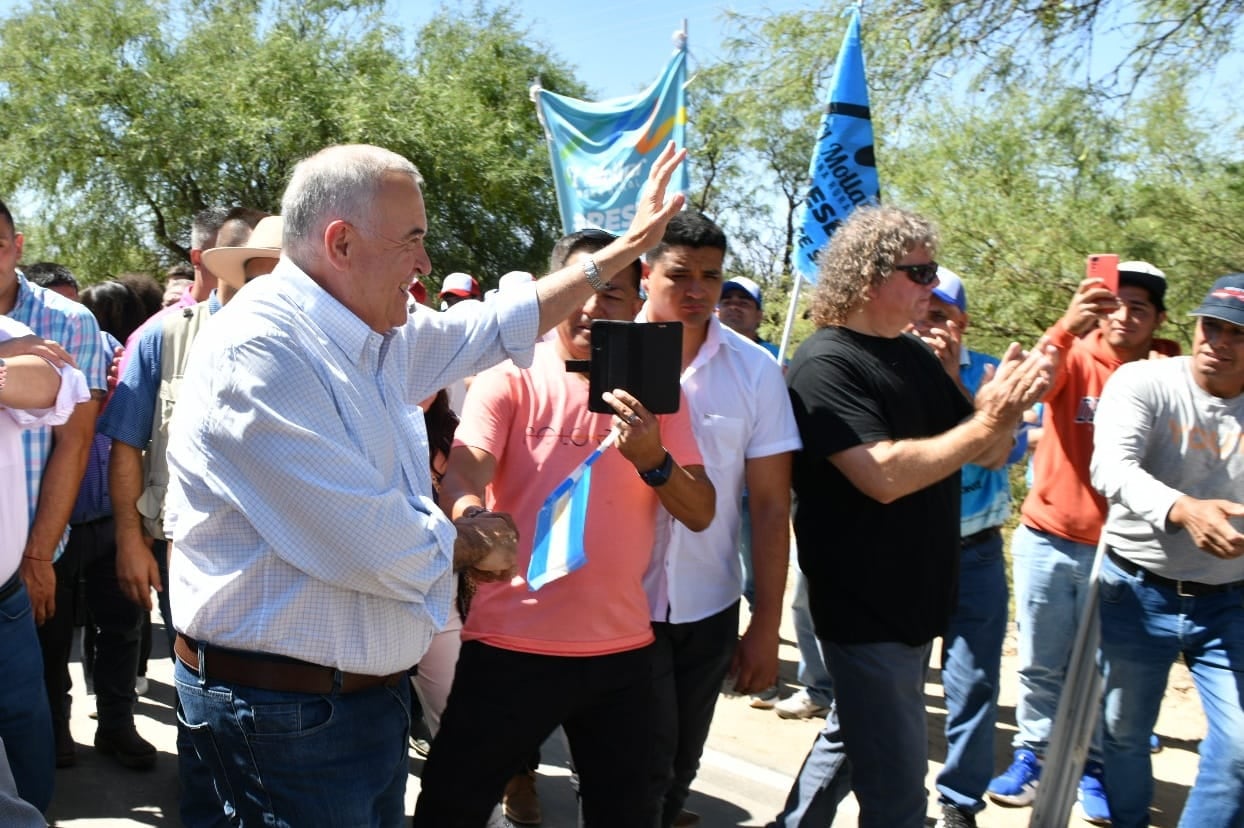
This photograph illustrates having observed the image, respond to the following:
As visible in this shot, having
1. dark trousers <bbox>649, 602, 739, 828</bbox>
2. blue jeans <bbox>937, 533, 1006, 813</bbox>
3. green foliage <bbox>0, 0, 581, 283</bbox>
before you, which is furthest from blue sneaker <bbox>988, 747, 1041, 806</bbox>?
green foliage <bbox>0, 0, 581, 283</bbox>

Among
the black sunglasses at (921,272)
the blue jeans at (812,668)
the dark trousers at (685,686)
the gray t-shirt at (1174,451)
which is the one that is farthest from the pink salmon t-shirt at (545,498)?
the blue jeans at (812,668)

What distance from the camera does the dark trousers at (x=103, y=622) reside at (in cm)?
457

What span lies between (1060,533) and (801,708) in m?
1.50

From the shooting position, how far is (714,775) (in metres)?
4.86

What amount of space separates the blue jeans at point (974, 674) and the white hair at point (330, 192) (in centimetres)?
287

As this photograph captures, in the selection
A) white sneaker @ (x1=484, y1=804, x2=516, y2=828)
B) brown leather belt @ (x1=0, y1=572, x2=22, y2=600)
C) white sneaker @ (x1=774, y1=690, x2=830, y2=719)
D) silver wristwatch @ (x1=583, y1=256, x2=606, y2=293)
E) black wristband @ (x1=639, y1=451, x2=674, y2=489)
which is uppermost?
silver wristwatch @ (x1=583, y1=256, x2=606, y2=293)

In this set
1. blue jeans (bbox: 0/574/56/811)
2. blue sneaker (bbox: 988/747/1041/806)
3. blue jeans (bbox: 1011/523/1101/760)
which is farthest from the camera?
blue jeans (bbox: 1011/523/1101/760)

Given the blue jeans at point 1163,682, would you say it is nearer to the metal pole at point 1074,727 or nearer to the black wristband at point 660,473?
the metal pole at point 1074,727

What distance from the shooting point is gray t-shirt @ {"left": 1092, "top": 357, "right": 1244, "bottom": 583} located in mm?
3824

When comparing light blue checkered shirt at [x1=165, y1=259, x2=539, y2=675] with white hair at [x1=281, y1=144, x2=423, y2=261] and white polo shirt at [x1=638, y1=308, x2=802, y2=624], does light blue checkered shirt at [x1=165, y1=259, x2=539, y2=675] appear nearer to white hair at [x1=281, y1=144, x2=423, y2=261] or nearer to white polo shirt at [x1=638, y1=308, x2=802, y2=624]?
white hair at [x1=281, y1=144, x2=423, y2=261]

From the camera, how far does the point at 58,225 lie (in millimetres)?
18844

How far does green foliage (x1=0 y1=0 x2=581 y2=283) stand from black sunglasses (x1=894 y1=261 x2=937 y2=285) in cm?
1603

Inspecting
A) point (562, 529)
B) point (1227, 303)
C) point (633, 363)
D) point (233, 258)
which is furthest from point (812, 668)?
point (233, 258)

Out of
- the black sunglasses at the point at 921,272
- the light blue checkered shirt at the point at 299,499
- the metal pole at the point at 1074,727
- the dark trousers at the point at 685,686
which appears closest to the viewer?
the light blue checkered shirt at the point at 299,499
